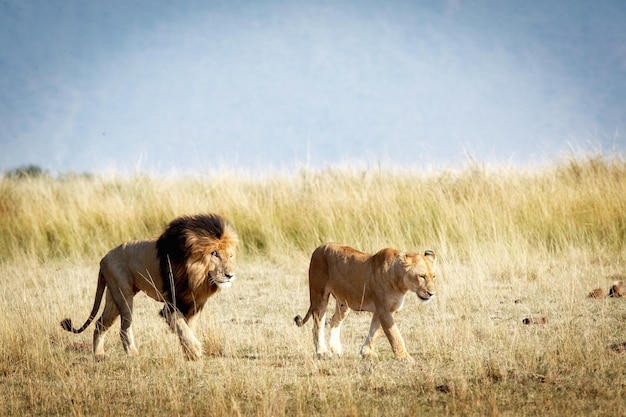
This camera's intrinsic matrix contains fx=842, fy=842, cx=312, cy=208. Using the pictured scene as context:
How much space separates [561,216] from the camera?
11.6 metres

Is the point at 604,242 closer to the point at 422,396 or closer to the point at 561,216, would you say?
the point at 561,216

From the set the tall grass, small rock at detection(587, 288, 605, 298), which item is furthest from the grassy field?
small rock at detection(587, 288, 605, 298)

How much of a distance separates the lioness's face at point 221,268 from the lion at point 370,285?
26.4 inches

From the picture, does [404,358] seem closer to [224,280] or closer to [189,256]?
[224,280]

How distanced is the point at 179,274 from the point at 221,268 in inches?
12.9

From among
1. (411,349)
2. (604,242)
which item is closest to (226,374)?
(411,349)

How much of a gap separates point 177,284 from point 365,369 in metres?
1.63

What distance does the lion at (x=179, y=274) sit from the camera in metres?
6.43

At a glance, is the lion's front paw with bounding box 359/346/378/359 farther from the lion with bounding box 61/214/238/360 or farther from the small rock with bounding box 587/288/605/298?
the small rock with bounding box 587/288/605/298

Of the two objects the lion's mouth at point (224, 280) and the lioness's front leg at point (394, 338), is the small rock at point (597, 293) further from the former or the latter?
the lion's mouth at point (224, 280)

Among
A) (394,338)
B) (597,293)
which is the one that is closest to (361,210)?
(597,293)

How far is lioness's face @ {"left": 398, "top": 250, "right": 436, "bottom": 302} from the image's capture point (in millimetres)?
5855

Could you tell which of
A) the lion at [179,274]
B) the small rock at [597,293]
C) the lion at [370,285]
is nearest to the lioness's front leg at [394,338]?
the lion at [370,285]

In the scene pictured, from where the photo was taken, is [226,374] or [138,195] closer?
[226,374]
